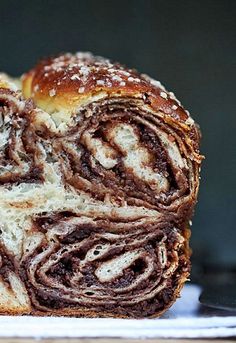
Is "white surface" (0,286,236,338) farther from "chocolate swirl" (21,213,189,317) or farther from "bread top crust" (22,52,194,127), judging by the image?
"bread top crust" (22,52,194,127)

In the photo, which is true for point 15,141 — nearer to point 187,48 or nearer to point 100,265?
point 100,265

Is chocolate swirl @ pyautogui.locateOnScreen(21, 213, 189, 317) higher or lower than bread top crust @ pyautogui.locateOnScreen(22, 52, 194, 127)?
lower

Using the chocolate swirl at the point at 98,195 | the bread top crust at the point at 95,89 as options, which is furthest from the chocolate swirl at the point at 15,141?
the bread top crust at the point at 95,89

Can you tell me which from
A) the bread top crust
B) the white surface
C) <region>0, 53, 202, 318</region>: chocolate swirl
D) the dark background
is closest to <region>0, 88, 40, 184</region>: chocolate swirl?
<region>0, 53, 202, 318</region>: chocolate swirl

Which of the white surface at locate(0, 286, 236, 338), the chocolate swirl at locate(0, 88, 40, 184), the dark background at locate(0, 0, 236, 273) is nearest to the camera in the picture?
the white surface at locate(0, 286, 236, 338)

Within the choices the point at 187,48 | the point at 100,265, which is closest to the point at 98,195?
the point at 100,265

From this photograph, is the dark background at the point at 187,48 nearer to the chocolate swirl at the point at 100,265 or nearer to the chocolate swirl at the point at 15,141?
the chocolate swirl at the point at 100,265
